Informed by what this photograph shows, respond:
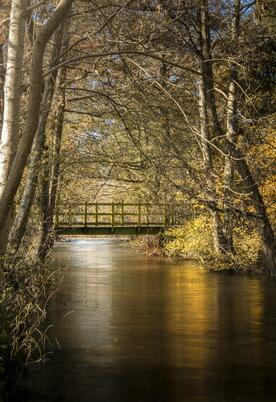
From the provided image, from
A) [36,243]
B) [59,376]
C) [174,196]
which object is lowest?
[59,376]

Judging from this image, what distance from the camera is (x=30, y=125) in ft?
23.6

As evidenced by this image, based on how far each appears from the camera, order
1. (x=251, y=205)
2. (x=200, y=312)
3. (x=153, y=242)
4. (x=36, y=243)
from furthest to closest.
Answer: (x=153, y=242) < (x=251, y=205) < (x=36, y=243) < (x=200, y=312)

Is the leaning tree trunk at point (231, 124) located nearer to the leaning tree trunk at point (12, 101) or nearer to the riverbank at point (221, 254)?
the riverbank at point (221, 254)

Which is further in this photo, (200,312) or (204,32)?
(204,32)

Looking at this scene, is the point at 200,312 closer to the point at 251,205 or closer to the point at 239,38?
the point at 251,205

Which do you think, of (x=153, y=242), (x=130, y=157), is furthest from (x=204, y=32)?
(x=153, y=242)

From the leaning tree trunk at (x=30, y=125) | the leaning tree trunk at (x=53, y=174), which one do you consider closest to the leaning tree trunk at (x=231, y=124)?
the leaning tree trunk at (x=53, y=174)

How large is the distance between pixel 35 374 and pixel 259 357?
127 inches

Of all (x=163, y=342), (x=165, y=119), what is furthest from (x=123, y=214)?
(x=163, y=342)

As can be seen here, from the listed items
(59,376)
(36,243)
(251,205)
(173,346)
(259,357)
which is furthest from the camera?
(251,205)

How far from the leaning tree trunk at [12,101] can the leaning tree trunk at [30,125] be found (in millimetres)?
237

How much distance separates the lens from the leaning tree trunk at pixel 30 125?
23.5 ft

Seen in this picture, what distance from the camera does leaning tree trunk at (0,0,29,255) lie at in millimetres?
7809

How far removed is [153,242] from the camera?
3322 cm
